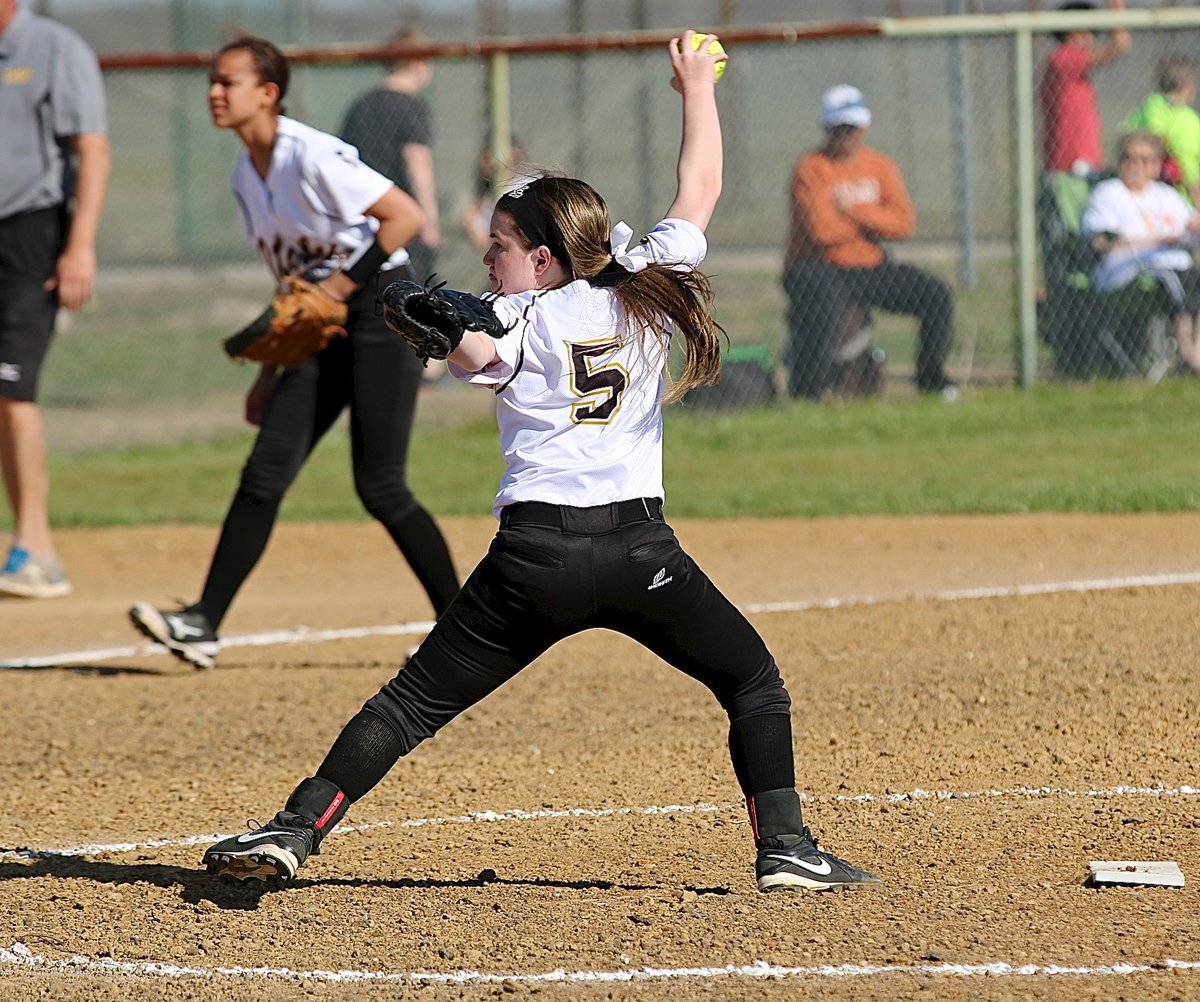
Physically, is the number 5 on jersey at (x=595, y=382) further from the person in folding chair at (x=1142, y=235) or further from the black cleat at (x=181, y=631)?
the person in folding chair at (x=1142, y=235)

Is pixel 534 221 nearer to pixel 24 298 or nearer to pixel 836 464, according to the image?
pixel 24 298

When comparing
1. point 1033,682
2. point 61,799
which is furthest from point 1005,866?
point 61,799

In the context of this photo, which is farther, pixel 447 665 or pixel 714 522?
pixel 714 522

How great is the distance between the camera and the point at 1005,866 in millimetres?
4113

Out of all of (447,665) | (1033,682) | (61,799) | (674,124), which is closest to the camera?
(447,665)

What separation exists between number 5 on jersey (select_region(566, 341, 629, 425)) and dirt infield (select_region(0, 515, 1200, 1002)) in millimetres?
1076

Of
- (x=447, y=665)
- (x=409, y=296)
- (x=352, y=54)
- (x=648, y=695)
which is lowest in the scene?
(x=648, y=695)

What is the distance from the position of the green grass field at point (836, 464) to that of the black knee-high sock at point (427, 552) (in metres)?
3.47

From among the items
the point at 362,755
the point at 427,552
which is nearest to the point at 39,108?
the point at 427,552

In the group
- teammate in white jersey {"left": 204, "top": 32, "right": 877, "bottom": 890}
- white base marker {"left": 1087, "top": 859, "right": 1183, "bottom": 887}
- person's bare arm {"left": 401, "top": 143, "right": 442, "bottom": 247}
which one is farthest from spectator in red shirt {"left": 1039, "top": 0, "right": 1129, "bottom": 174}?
teammate in white jersey {"left": 204, "top": 32, "right": 877, "bottom": 890}

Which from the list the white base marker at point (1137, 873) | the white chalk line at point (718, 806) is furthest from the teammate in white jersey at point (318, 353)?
the white base marker at point (1137, 873)

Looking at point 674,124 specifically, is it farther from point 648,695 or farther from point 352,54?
point 648,695

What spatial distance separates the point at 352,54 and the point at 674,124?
12171 mm

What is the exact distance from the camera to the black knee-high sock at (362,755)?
3812 mm
